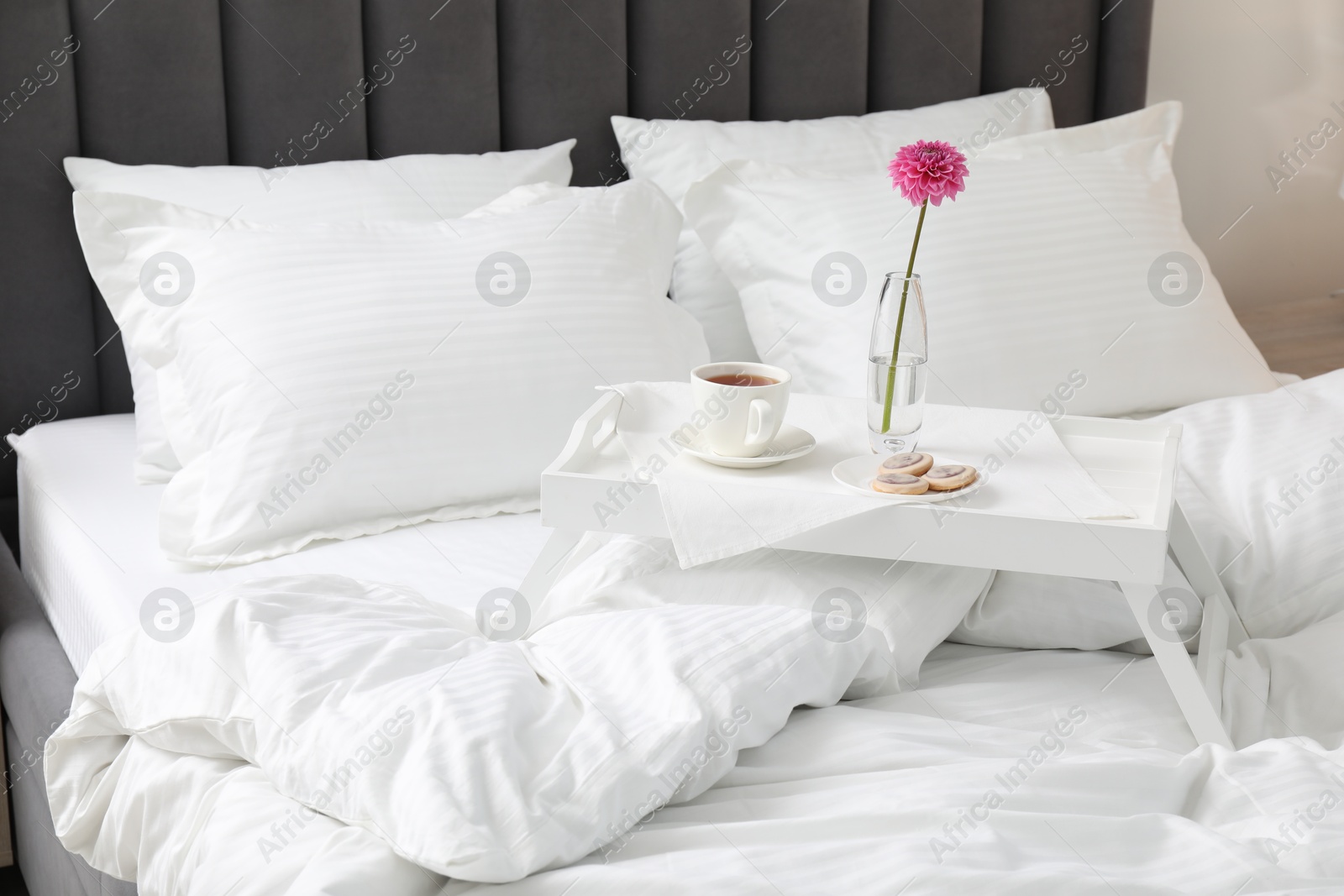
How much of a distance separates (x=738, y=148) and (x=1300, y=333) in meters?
1.44

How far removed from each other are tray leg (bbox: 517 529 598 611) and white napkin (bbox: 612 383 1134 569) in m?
0.09

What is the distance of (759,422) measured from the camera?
107cm

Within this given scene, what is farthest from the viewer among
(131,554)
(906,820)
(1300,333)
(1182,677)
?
(1300,333)

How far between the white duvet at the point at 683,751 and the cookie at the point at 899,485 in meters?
0.08

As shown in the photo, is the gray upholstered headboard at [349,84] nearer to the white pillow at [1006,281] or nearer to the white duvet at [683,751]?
the white pillow at [1006,281]

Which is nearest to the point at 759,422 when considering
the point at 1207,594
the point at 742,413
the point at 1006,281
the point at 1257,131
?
the point at 742,413

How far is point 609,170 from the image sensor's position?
1.89 metres

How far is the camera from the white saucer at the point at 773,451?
1084mm

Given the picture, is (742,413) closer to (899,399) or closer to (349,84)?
(899,399)

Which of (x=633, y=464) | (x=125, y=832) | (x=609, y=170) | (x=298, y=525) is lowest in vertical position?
(x=125, y=832)

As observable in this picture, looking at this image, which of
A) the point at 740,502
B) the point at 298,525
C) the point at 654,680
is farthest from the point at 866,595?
the point at 298,525

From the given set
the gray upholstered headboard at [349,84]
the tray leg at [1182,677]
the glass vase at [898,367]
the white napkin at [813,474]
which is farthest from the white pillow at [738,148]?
the tray leg at [1182,677]

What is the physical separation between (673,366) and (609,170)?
1.68 ft

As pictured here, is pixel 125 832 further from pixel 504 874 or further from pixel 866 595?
pixel 866 595
